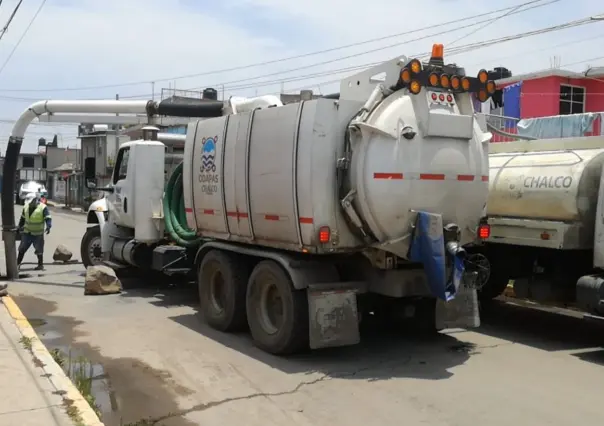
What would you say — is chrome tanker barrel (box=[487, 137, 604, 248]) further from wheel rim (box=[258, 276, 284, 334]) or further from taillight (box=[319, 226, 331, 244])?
wheel rim (box=[258, 276, 284, 334])

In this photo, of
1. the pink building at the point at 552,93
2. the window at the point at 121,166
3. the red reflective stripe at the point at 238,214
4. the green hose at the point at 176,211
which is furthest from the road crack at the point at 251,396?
the pink building at the point at 552,93

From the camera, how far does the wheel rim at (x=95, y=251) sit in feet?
45.5

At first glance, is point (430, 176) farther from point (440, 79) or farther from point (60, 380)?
point (60, 380)

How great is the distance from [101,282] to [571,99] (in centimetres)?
2089

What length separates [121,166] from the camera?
12.5 metres

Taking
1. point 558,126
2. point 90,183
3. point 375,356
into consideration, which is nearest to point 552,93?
point 558,126

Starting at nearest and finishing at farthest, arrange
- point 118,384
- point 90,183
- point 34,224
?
point 118,384 → point 90,183 → point 34,224

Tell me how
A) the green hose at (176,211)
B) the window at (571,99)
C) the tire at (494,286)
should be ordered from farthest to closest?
the window at (571,99) < the green hose at (176,211) < the tire at (494,286)

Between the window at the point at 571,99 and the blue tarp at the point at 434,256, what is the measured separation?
2094 cm

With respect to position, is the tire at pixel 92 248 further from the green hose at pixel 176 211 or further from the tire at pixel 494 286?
the tire at pixel 494 286

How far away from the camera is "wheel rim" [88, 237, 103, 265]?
13.9 metres

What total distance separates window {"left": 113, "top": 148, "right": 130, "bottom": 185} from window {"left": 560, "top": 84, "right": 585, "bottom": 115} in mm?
18974

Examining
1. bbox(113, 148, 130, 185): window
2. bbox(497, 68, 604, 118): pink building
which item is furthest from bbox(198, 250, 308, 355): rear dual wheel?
bbox(497, 68, 604, 118): pink building

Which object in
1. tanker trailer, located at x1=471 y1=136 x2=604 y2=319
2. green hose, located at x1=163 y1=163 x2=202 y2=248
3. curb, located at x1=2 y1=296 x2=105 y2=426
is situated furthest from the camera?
green hose, located at x1=163 y1=163 x2=202 y2=248
